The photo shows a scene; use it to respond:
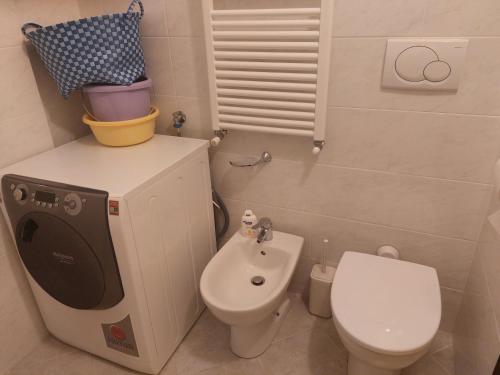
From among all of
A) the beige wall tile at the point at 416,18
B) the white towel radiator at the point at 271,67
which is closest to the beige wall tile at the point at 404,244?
the white towel radiator at the point at 271,67

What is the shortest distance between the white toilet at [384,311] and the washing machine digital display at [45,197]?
3.32 feet

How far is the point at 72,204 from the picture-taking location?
1.19m

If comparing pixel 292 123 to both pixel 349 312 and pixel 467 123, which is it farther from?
pixel 349 312

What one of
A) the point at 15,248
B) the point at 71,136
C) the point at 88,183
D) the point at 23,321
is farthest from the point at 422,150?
the point at 23,321

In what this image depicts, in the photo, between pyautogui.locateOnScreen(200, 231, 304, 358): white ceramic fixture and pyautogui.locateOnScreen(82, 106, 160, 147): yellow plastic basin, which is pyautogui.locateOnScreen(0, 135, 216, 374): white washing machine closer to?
pyautogui.locateOnScreen(82, 106, 160, 147): yellow plastic basin

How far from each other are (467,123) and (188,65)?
1.11 m

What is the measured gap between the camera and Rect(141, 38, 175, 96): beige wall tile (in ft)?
5.20

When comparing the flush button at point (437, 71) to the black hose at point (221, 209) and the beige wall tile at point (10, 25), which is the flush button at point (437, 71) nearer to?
the black hose at point (221, 209)

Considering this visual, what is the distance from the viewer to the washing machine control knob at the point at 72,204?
3.89 ft

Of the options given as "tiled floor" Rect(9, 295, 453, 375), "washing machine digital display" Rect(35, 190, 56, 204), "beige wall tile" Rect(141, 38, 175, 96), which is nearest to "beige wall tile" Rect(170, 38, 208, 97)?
"beige wall tile" Rect(141, 38, 175, 96)

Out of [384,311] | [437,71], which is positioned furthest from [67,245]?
[437,71]

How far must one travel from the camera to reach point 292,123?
1395 millimetres

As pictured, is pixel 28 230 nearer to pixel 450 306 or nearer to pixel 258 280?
pixel 258 280

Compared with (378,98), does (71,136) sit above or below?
below
